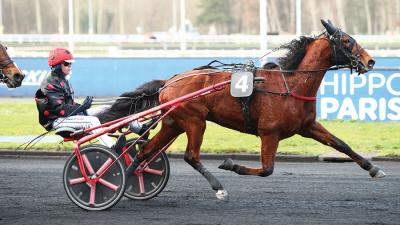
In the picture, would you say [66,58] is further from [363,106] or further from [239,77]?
[363,106]

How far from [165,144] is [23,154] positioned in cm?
595

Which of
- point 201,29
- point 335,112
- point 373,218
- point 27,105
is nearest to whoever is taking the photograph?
point 373,218

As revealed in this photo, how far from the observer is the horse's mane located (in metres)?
10.1

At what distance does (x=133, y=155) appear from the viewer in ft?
34.0

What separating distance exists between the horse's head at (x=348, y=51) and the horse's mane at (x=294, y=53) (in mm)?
295

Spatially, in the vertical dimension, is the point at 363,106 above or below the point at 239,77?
below

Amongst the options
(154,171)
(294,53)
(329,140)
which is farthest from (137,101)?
(329,140)

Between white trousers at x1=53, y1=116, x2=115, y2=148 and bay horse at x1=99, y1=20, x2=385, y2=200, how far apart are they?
1.27 feet

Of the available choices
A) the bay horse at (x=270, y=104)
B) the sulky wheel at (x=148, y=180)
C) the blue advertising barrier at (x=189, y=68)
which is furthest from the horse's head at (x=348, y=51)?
the blue advertising barrier at (x=189, y=68)

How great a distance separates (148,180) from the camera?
33.7 ft

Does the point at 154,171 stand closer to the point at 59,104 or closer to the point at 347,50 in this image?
the point at 59,104

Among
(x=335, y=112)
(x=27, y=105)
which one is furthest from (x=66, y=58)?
(x=27, y=105)

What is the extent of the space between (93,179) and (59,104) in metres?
0.88

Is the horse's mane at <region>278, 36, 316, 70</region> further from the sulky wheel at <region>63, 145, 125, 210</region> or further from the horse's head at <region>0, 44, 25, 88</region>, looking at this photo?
the horse's head at <region>0, 44, 25, 88</region>
